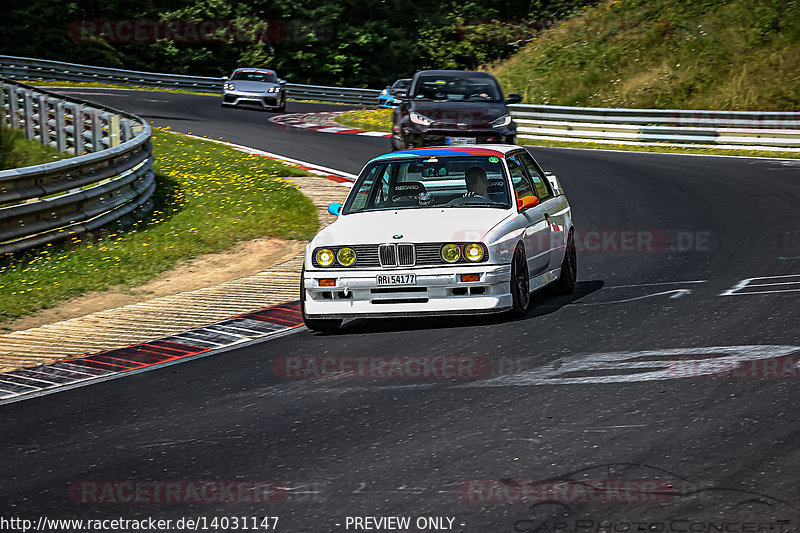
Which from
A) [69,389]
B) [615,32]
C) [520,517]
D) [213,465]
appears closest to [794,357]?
[520,517]

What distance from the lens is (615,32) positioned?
4397cm

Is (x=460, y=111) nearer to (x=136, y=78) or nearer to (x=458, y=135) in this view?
(x=458, y=135)

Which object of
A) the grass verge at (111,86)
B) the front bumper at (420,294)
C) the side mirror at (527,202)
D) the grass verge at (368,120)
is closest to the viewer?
the front bumper at (420,294)

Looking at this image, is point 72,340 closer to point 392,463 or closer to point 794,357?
→ point 392,463

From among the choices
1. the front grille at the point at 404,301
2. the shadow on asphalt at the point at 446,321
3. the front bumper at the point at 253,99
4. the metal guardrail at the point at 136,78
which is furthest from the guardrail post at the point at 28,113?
the metal guardrail at the point at 136,78

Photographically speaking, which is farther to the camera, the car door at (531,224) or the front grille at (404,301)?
the car door at (531,224)

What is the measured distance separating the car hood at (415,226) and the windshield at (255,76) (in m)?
28.9

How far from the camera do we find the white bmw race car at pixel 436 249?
30.3 feet

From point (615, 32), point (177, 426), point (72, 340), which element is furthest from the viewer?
point (615, 32)

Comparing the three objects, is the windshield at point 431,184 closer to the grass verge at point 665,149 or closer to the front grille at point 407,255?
the front grille at point 407,255

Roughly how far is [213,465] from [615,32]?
40435mm

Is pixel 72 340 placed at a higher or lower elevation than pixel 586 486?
lower

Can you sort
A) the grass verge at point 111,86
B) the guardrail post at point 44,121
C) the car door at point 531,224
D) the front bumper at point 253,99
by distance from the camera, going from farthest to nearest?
the grass verge at point 111,86
the front bumper at point 253,99
the guardrail post at point 44,121
the car door at point 531,224

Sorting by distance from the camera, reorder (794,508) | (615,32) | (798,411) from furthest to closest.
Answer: (615,32), (798,411), (794,508)
